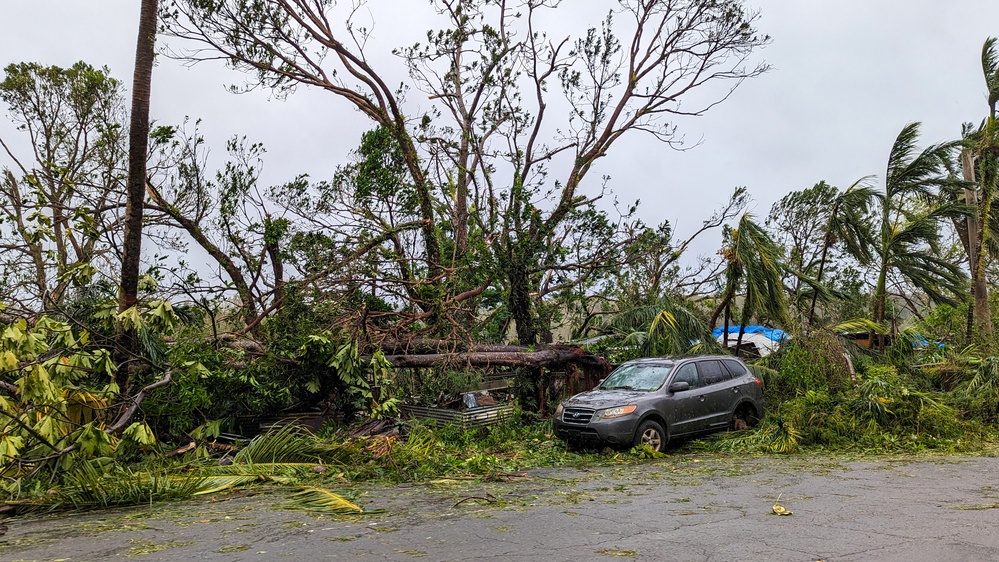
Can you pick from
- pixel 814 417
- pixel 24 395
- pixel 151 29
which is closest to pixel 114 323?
pixel 24 395

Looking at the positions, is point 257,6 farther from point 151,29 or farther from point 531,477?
point 531,477

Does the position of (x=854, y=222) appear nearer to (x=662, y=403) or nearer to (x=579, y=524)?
(x=662, y=403)

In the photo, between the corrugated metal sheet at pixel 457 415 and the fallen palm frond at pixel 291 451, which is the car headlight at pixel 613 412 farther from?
the fallen palm frond at pixel 291 451

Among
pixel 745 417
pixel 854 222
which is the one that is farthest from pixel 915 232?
pixel 745 417

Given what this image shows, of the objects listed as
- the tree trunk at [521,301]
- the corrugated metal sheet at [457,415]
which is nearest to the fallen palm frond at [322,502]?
the corrugated metal sheet at [457,415]

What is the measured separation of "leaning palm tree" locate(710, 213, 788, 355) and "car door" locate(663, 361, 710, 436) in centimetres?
362

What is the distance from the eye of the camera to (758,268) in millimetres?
14805

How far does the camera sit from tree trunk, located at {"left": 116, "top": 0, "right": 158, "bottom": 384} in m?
9.40

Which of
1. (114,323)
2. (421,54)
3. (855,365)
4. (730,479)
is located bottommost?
(730,479)

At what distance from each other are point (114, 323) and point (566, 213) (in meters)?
10.2

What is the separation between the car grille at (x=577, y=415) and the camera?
1082 cm

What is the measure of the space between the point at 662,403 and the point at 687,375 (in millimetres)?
1082

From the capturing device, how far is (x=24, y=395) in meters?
6.82

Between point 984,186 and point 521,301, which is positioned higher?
point 984,186
